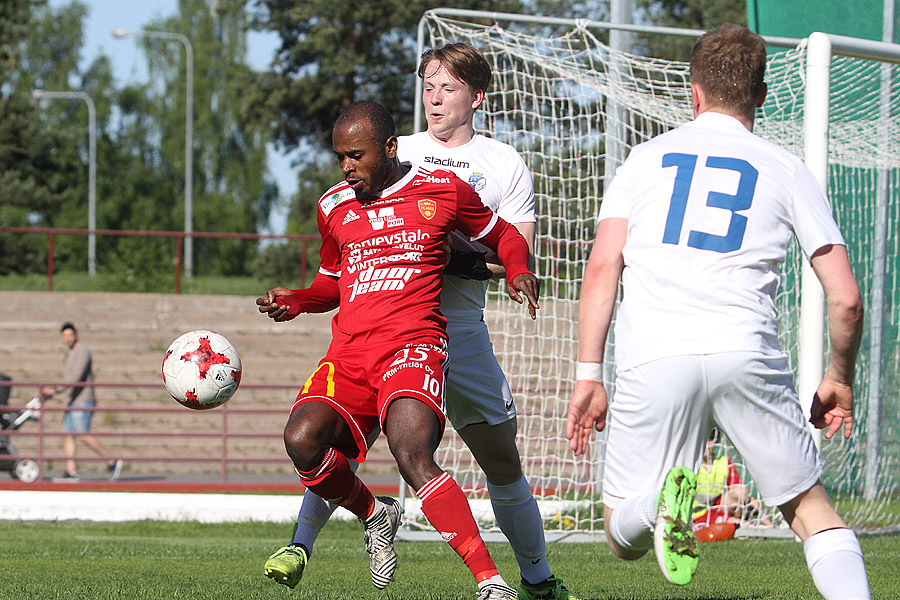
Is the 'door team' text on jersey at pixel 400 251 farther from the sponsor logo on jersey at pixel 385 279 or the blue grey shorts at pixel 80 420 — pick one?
the blue grey shorts at pixel 80 420

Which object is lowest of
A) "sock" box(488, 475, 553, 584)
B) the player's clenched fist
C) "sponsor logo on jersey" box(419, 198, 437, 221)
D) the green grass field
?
A: the green grass field

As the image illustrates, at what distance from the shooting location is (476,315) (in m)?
5.19

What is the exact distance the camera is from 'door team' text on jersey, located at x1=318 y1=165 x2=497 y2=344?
15.2 ft

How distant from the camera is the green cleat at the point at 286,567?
14.9ft

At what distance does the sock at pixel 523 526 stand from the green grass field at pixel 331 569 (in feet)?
1.39

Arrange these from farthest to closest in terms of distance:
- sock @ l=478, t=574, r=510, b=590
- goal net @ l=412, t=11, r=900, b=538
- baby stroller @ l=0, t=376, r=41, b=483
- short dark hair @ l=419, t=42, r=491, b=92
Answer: baby stroller @ l=0, t=376, r=41, b=483, goal net @ l=412, t=11, r=900, b=538, short dark hair @ l=419, t=42, r=491, b=92, sock @ l=478, t=574, r=510, b=590

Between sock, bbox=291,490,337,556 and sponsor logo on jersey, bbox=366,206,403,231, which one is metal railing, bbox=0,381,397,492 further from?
sponsor logo on jersey, bbox=366,206,403,231

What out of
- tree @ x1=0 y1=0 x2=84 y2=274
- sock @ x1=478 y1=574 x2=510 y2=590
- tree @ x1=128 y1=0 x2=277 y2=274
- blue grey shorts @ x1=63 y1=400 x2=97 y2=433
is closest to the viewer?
sock @ x1=478 y1=574 x2=510 y2=590

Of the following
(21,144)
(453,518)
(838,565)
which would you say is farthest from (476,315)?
(21,144)

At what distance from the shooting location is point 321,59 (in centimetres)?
3488

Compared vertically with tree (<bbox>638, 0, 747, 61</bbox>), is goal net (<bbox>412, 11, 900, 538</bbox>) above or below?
below

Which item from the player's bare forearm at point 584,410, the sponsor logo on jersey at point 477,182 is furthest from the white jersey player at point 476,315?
the player's bare forearm at point 584,410

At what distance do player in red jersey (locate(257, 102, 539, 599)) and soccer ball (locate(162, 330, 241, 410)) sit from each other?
0.58 metres

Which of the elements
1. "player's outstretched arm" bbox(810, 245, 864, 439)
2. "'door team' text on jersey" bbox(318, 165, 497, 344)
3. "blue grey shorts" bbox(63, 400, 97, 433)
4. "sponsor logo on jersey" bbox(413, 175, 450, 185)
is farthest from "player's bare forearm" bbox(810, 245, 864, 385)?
"blue grey shorts" bbox(63, 400, 97, 433)
